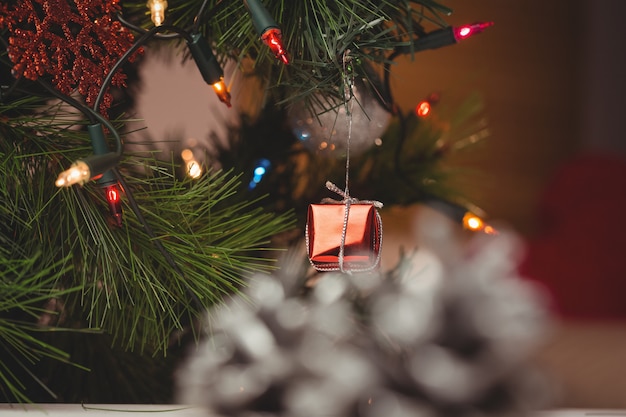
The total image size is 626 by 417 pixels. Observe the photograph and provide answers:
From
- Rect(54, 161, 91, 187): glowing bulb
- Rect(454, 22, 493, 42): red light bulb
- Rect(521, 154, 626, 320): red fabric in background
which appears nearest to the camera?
Rect(54, 161, 91, 187): glowing bulb

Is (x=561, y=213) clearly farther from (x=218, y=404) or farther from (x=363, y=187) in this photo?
(x=218, y=404)

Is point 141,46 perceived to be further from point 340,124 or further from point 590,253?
point 590,253

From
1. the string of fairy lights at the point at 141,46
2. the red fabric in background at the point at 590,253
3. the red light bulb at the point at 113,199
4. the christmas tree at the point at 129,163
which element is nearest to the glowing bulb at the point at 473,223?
the christmas tree at the point at 129,163

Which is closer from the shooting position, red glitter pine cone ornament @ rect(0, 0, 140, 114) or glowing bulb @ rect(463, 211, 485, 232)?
red glitter pine cone ornament @ rect(0, 0, 140, 114)

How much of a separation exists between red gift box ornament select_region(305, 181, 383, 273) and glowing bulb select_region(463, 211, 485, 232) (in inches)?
4.4

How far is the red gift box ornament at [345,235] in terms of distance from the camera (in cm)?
28

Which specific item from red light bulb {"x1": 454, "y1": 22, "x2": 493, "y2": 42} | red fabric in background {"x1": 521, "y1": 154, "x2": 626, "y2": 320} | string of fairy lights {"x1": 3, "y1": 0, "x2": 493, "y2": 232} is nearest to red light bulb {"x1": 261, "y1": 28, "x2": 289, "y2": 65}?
string of fairy lights {"x1": 3, "y1": 0, "x2": 493, "y2": 232}

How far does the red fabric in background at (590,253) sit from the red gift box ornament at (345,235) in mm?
1364

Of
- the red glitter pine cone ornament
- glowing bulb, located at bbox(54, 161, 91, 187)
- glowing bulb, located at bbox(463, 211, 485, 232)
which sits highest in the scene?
the red glitter pine cone ornament

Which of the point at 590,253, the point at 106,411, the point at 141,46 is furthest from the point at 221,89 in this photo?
the point at 590,253

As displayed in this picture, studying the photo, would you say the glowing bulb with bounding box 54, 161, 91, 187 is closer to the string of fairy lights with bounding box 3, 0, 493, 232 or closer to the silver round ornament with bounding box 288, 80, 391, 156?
the string of fairy lights with bounding box 3, 0, 493, 232

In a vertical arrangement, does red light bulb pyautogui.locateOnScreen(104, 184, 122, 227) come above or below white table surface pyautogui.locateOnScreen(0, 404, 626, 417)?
above

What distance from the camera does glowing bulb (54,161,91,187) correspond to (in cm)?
20

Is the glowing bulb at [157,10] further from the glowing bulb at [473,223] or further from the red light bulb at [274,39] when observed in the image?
the glowing bulb at [473,223]
